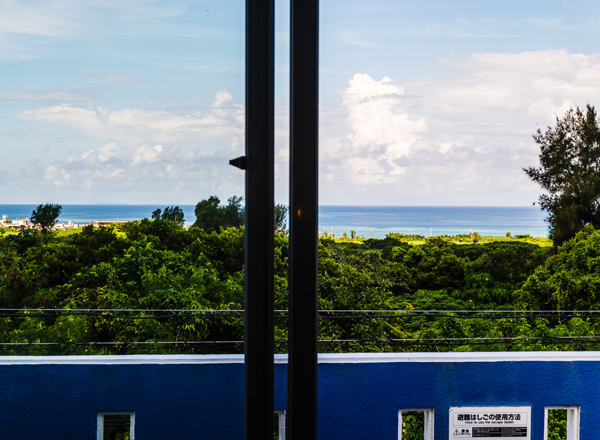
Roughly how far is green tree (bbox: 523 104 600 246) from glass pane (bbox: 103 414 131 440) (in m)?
2.66

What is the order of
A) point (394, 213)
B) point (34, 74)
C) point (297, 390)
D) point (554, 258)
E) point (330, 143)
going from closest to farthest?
point (297, 390)
point (34, 74)
point (330, 143)
point (394, 213)
point (554, 258)

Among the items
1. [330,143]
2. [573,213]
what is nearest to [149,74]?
[330,143]

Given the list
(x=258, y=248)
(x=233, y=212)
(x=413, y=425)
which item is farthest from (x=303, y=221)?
(x=413, y=425)

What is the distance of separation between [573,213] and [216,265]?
7.99ft

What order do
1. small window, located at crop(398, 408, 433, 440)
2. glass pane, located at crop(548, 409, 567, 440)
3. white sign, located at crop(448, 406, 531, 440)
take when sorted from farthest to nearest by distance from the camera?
1. glass pane, located at crop(548, 409, 567, 440)
2. small window, located at crop(398, 408, 433, 440)
3. white sign, located at crop(448, 406, 531, 440)

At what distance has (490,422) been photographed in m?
1.93

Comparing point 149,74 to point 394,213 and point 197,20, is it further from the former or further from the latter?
point 394,213

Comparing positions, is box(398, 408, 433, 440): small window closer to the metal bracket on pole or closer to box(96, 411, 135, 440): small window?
box(96, 411, 135, 440): small window

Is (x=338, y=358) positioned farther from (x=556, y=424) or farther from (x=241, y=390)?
(x=556, y=424)

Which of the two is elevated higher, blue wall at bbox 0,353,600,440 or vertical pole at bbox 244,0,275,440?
vertical pole at bbox 244,0,275,440

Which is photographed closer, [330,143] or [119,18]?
[119,18]

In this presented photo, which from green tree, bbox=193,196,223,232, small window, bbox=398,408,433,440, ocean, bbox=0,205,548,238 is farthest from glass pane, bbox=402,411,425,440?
green tree, bbox=193,196,223,232

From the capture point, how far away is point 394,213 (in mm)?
2785

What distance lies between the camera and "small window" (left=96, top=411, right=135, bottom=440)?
152cm
